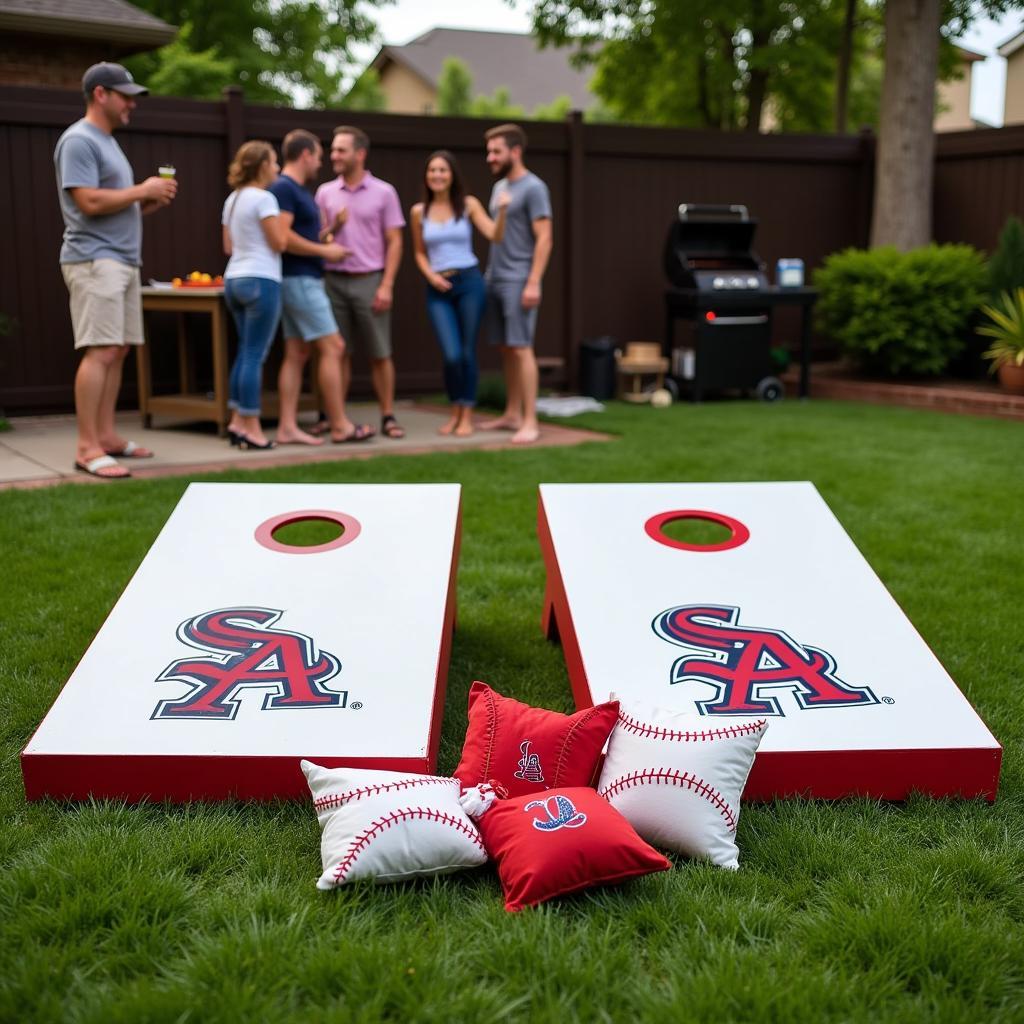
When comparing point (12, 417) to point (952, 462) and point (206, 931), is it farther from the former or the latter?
point (206, 931)

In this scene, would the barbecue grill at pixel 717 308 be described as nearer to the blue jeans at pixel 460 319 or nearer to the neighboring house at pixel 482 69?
the blue jeans at pixel 460 319

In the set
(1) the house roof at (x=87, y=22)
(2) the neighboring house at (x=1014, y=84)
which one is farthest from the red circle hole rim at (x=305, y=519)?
(2) the neighboring house at (x=1014, y=84)

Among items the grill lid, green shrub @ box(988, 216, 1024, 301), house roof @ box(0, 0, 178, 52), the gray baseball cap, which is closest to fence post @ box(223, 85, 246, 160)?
the gray baseball cap

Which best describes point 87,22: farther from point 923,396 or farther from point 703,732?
point 703,732

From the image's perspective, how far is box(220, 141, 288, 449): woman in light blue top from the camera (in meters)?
6.42

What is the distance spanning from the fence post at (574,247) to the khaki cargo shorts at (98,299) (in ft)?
16.3

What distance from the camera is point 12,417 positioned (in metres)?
8.28

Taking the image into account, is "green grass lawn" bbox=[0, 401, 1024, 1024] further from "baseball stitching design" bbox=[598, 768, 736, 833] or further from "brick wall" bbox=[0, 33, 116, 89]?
"brick wall" bbox=[0, 33, 116, 89]

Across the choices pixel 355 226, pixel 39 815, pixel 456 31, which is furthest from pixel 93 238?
pixel 456 31

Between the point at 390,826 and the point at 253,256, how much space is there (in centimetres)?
485

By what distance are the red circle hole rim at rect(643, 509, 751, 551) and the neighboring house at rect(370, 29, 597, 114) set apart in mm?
52357

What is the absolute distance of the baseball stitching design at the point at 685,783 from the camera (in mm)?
2400

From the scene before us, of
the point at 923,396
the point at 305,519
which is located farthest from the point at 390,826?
the point at 923,396

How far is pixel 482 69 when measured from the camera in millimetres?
55812
